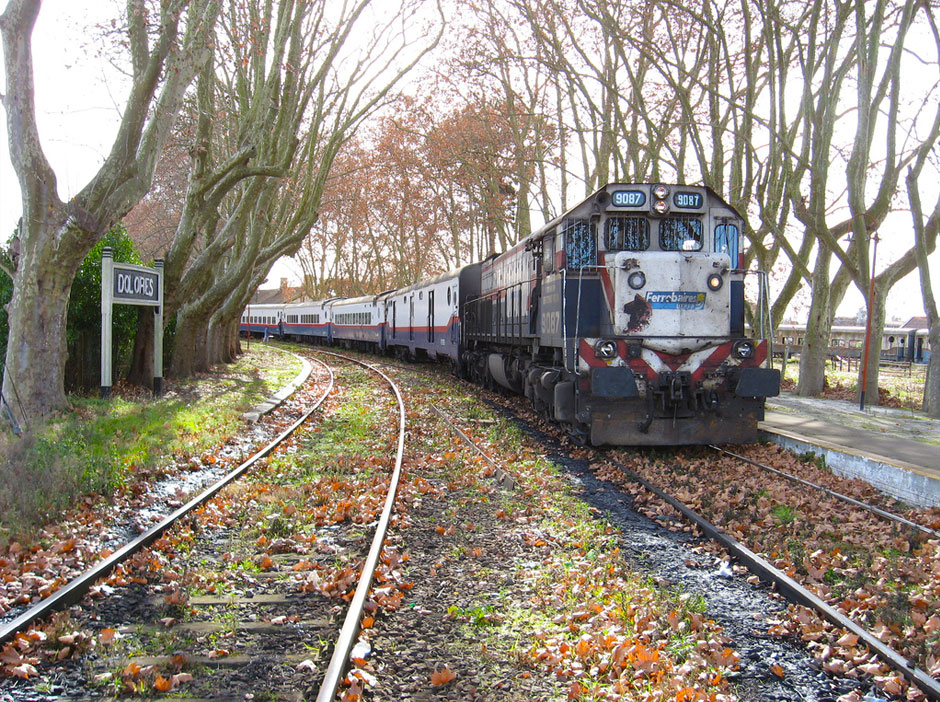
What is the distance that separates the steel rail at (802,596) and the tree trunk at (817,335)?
1155 centimetres

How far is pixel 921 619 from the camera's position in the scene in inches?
183

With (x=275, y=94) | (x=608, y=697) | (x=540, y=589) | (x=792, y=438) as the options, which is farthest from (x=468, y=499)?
(x=275, y=94)

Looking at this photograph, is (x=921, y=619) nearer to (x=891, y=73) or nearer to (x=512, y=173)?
(x=891, y=73)

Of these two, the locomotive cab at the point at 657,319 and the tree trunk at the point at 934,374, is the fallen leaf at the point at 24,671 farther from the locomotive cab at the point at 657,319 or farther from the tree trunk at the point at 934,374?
the tree trunk at the point at 934,374

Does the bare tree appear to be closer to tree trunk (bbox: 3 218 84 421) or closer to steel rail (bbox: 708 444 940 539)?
tree trunk (bbox: 3 218 84 421)

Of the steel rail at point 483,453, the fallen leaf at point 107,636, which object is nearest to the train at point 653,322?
the steel rail at point 483,453

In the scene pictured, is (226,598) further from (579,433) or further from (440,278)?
(440,278)

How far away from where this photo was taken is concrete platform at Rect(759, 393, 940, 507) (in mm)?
7934

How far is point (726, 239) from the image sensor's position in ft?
33.5

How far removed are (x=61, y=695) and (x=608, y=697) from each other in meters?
2.75

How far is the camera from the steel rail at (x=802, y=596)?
3.84 metres

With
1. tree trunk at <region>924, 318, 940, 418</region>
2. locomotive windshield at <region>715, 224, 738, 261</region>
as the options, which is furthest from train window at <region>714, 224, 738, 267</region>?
tree trunk at <region>924, 318, 940, 418</region>

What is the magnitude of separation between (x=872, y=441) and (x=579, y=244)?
4899 millimetres

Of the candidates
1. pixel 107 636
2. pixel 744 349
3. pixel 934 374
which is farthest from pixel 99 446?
pixel 934 374
